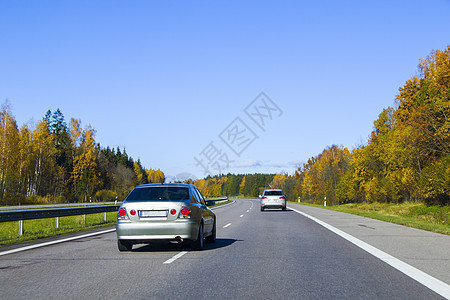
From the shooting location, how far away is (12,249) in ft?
33.3

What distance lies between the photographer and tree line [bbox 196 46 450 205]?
35.4m

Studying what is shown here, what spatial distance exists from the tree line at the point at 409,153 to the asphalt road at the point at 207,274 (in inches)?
1133

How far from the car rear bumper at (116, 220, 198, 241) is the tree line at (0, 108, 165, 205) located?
40.8m

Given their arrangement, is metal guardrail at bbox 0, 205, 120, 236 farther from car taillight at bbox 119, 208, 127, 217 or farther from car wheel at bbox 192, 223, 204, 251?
car wheel at bbox 192, 223, 204, 251

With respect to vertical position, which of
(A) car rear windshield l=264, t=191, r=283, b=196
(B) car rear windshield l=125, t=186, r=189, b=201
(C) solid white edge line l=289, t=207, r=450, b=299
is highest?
(A) car rear windshield l=264, t=191, r=283, b=196

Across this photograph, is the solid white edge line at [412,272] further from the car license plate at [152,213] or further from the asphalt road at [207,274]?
the car license plate at [152,213]

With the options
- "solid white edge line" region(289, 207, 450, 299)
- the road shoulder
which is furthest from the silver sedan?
the road shoulder

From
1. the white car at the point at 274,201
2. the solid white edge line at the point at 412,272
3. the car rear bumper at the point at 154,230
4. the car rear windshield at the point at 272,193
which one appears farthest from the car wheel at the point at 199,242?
the car rear windshield at the point at 272,193

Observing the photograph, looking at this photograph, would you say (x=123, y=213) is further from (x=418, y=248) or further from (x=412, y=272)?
(x=418, y=248)

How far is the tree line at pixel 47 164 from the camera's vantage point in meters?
49.5

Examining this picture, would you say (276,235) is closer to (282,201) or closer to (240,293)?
(240,293)

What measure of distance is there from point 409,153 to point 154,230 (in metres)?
33.9

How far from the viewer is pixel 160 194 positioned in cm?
973

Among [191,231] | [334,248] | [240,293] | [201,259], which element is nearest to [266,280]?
[240,293]
